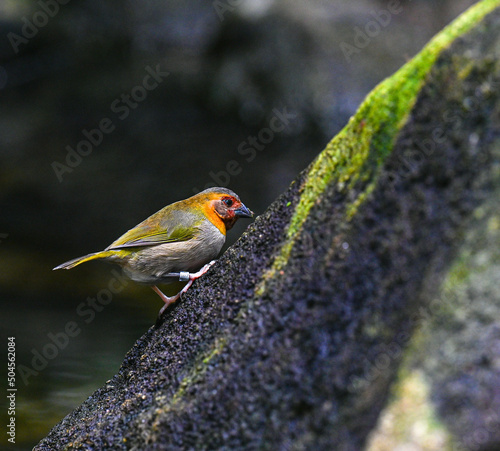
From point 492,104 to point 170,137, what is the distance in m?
14.1

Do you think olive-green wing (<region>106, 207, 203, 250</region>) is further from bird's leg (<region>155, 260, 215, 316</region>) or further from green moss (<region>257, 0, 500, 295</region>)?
green moss (<region>257, 0, 500, 295</region>)

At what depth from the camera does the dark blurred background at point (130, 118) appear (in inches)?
314

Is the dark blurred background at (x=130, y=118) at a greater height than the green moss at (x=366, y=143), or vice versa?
the green moss at (x=366, y=143)

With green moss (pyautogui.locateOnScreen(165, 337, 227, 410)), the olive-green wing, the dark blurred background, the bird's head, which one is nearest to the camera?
green moss (pyautogui.locateOnScreen(165, 337, 227, 410))

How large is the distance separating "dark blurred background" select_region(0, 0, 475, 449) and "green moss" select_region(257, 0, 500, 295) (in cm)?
409

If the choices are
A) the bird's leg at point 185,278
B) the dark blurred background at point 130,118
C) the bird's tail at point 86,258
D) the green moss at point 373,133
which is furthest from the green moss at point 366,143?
the dark blurred background at point 130,118

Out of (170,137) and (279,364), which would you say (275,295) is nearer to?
(279,364)

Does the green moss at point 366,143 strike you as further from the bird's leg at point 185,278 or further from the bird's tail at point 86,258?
the bird's tail at point 86,258

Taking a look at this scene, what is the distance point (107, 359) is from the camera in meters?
7.15

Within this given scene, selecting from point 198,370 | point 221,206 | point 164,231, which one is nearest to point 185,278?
point 164,231

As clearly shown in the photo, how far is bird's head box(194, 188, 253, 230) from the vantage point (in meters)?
4.75

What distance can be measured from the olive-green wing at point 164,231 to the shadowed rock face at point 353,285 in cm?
169

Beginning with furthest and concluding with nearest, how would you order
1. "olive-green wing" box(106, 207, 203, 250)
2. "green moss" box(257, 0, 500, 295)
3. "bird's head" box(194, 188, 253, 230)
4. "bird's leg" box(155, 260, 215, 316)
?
"bird's head" box(194, 188, 253, 230) → "olive-green wing" box(106, 207, 203, 250) → "bird's leg" box(155, 260, 215, 316) → "green moss" box(257, 0, 500, 295)

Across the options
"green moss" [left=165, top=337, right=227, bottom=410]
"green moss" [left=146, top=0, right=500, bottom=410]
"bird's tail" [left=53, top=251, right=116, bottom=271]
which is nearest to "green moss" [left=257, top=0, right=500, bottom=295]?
"green moss" [left=146, top=0, right=500, bottom=410]
